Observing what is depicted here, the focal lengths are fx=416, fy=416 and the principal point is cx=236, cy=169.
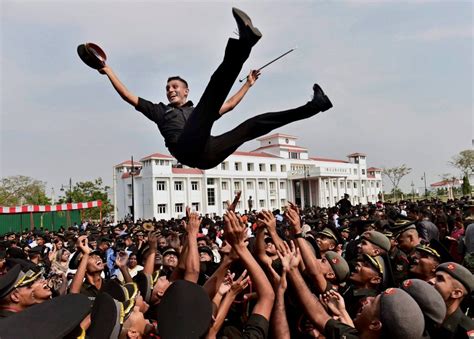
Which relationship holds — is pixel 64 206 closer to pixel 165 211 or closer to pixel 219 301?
pixel 165 211

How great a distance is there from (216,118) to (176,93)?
0.78 metres

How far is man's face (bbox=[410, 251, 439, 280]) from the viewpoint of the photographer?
13.5 feet

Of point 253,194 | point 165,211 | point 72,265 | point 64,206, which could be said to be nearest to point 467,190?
point 253,194

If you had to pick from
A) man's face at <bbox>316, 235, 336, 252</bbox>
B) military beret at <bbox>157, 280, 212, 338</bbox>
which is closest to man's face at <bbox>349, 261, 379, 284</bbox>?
military beret at <bbox>157, 280, 212, 338</bbox>

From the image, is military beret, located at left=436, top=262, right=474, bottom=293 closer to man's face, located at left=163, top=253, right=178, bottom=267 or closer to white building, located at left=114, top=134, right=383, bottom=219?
man's face, located at left=163, top=253, right=178, bottom=267

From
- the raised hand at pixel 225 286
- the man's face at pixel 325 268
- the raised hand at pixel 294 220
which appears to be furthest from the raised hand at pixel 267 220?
the man's face at pixel 325 268

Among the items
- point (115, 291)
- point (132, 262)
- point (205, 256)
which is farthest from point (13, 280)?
point (132, 262)

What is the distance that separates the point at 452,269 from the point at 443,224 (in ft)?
23.4

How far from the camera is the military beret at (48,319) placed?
1484 mm

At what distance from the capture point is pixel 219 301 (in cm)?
309

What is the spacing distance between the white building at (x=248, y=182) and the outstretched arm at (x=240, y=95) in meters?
38.1

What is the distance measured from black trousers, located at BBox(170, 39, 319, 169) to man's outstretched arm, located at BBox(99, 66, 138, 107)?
0.72 m

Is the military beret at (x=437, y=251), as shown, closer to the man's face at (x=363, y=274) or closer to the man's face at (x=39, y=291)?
the man's face at (x=363, y=274)

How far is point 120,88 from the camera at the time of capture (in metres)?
4.38
